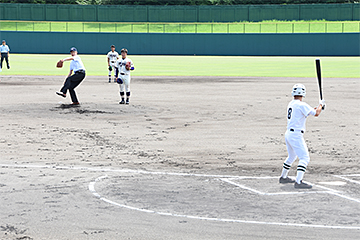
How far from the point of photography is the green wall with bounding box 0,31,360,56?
61812mm

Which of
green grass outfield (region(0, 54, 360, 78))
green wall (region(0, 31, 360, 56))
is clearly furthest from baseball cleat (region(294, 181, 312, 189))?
A: green wall (region(0, 31, 360, 56))

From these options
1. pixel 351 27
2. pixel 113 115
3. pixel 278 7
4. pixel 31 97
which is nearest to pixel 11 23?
pixel 278 7

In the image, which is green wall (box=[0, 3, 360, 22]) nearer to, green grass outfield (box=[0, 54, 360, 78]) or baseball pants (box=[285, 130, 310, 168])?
green grass outfield (box=[0, 54, 360, 78])

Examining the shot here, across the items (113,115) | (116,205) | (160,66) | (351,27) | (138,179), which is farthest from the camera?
(351,27)

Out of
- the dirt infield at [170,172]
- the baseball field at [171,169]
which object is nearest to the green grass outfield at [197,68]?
the baseball field at [171,169]

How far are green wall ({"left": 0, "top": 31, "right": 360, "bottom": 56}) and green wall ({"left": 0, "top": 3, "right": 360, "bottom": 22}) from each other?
16470mm

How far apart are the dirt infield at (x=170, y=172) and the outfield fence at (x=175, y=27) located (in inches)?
2025

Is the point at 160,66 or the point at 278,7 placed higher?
the point at 278,7

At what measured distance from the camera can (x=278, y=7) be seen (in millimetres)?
80312

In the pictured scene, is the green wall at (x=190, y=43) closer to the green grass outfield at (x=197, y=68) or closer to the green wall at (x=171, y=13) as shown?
the green grass outfield at (x=197, y=68)

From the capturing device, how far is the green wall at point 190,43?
6181 cm

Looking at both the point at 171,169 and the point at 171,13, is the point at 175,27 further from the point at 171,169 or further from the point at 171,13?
the point at 171,169

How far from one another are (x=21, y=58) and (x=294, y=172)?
50.5 meters

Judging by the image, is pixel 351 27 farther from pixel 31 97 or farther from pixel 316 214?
pixel 316 214
